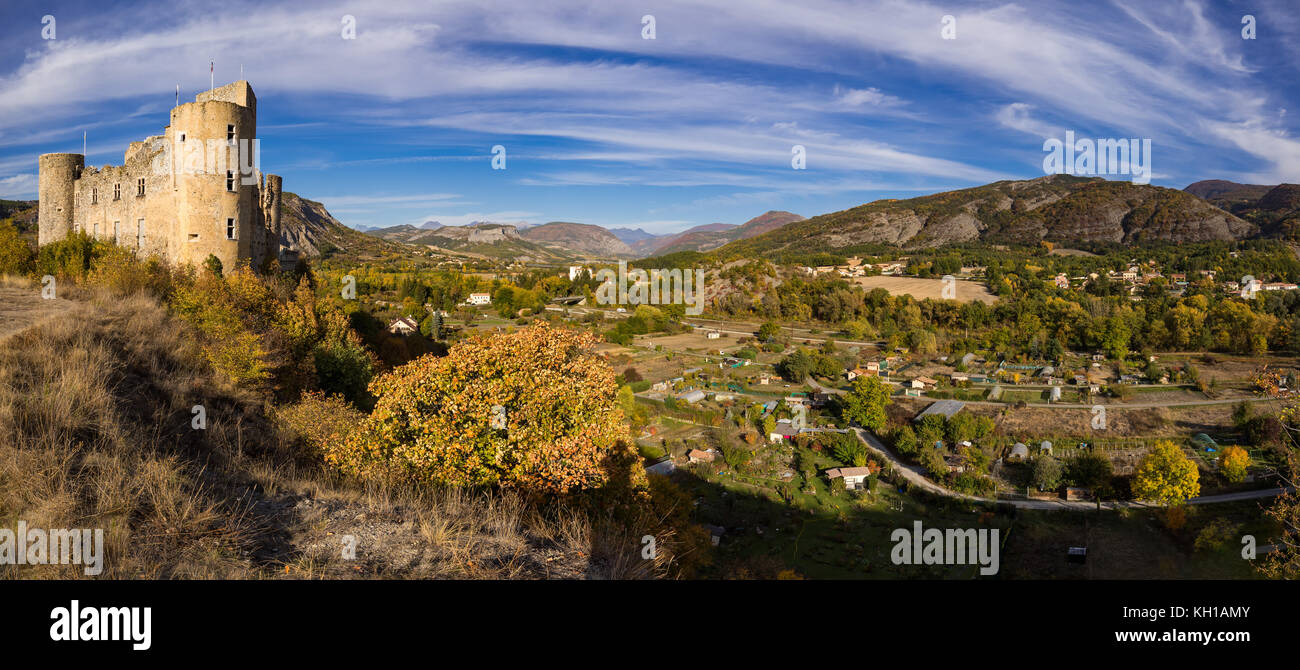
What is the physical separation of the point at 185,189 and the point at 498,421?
1583cm

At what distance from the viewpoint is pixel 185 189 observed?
17.8 m

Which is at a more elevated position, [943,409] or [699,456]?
[943,409]

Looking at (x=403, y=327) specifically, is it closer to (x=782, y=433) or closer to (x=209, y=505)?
(x=782, y=433)

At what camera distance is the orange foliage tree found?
8.16m

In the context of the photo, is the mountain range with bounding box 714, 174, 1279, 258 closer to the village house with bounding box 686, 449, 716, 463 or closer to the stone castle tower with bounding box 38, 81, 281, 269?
the village house with bounding box 686, 449, 716, 463

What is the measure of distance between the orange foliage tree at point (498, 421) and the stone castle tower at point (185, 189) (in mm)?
12641

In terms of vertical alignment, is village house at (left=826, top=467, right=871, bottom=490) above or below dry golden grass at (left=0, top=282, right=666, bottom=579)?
below

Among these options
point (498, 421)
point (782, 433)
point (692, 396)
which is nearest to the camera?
point (498, 421)

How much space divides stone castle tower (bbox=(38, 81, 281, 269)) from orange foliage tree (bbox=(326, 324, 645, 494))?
12641 mm

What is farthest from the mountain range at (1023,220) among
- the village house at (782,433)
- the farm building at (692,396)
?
the village house at (782,433)

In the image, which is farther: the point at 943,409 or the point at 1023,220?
the point at 1023,220

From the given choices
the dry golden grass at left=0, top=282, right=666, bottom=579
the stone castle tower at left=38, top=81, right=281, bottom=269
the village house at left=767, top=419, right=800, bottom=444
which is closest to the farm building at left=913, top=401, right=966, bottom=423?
the village house at left=767, top=419, right=800, bottom=444

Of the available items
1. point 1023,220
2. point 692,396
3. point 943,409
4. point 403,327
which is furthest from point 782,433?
point 1023,220
